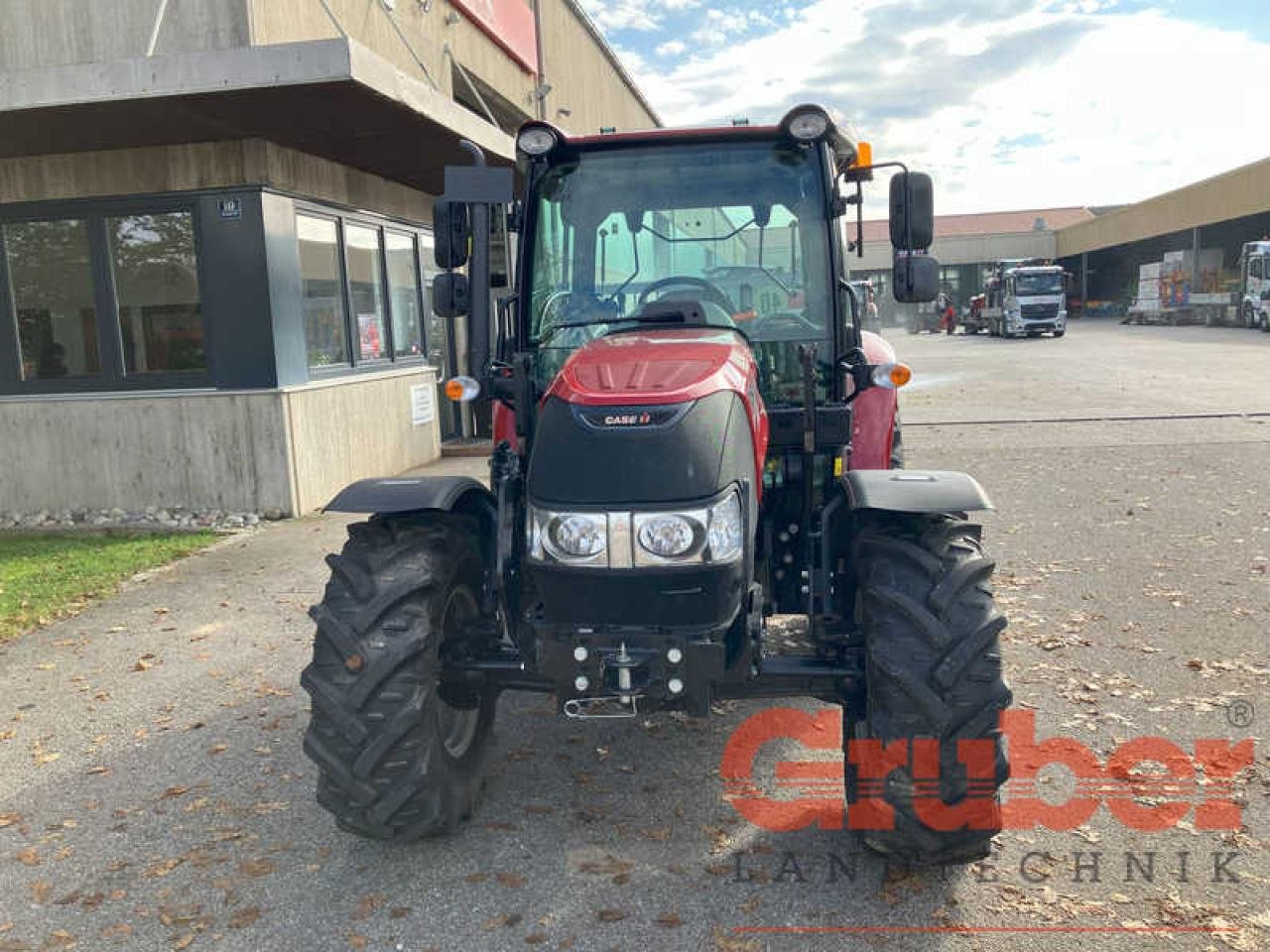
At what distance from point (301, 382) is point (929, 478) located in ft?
25.9

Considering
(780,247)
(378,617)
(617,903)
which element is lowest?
(617,903)

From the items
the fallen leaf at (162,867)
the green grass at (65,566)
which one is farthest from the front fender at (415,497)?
the green grass at (65,566)

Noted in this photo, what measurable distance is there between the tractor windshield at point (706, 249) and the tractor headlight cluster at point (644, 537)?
4.33 ft

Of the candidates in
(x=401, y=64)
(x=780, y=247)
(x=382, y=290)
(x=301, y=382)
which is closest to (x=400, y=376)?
(x=382, y=290)

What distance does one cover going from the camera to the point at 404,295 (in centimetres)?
1345

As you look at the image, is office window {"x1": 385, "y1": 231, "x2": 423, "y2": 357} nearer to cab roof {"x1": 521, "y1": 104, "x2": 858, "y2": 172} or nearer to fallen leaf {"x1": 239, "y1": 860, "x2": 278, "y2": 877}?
cab roof {"x1": 521, "y1": 104, "x2": 858, "y2": 172}

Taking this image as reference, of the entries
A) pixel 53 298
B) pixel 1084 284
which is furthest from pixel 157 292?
pixel 1084 284

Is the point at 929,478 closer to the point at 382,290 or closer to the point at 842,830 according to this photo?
the point at 842,830

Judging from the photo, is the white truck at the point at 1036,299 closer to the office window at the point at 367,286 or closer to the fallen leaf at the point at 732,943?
the office window at the point at 367,286

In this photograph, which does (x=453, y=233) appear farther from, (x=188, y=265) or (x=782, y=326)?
(x=188, y=265)

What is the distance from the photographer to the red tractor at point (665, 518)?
10.8ft

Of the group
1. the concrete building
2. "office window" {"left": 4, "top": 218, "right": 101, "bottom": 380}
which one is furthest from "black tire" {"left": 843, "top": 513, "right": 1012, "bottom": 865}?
"office window" {"left": 4, "top": 218, "right": 101, "bottom": 380}

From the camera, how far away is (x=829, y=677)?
3.61 m

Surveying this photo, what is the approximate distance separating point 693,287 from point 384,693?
210 cm
